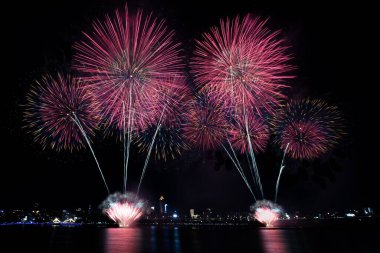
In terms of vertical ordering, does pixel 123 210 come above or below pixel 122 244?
above

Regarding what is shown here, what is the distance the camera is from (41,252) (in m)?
24.7

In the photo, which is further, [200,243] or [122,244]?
[200,243]

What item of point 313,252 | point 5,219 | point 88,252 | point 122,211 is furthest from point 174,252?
point 5,219

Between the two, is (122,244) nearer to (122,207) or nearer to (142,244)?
(142,244)

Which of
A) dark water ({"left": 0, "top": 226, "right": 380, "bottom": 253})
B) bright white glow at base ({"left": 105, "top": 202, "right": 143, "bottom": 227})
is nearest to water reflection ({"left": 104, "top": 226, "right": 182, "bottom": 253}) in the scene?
dark water ({"left": 0, "top": 226, "right": 380, "bottom": 253})

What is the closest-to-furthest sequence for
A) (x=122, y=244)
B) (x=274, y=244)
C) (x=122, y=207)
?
(x=274, y=244) < (x=122, y=244) < (x=122, y=207)

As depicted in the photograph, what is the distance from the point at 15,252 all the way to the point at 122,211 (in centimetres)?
4594

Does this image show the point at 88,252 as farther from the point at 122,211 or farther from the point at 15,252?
the point at 122,211

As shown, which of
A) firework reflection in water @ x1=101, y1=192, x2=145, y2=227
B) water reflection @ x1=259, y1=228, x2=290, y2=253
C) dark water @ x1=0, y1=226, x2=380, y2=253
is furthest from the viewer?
firework reflection in water @ x1=101, y1=192, x2=145, y2=227

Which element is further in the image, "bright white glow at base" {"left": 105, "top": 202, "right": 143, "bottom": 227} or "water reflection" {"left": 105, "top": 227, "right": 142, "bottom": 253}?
"bright white glow at base" {"left": 105, "top": 202, "right": 143, "bottom": 227}

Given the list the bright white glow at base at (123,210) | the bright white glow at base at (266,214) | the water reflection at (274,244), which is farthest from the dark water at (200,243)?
the bright white glow at base at (266,214)

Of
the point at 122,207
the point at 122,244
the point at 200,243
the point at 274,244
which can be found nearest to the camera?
the point at 274,244

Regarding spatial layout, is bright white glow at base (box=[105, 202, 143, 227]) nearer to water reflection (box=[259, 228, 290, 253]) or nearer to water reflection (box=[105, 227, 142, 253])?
water reflection (box=[105, 227, 142, 253])

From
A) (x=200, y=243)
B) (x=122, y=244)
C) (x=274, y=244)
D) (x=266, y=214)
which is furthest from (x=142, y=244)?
(x=266, y=214)
